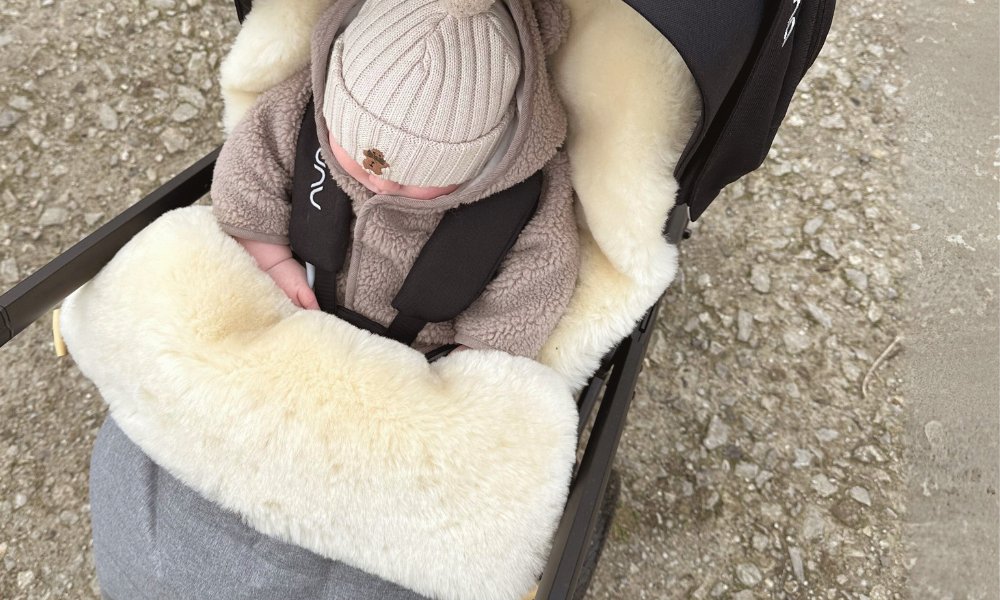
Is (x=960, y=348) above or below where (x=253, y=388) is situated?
below

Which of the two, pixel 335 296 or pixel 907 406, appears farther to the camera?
pixel 907 406

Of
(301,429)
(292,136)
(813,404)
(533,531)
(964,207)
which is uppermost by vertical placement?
(292,136)

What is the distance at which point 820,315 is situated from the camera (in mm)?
1427

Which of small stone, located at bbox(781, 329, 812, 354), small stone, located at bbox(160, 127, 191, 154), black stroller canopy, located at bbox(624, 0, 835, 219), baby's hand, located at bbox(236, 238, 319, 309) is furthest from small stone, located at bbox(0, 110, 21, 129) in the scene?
small stone, located at bbox(781, 329, 812, 354)

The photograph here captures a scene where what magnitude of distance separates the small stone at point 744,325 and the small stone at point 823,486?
30cm

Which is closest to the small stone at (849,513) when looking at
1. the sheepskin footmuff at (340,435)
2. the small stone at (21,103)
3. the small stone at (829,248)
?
the small stone at (829,248)

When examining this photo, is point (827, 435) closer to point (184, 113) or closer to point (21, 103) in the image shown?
point (184, 113)

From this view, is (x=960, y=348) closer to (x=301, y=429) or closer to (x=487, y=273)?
(x=487, y=273)

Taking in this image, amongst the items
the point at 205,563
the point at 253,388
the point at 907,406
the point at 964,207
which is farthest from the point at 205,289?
the point at 964,207

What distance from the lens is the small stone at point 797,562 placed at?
48.4 inches

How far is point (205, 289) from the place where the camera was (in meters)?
0.80

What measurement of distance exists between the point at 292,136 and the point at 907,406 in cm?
124

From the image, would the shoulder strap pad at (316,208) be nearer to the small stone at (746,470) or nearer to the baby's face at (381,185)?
the baby's face at (381,185)

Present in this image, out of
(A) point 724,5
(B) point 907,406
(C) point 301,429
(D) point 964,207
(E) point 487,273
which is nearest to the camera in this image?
(A) point 724,5
